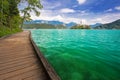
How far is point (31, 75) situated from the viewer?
13.0ft

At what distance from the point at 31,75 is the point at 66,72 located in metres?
2.95

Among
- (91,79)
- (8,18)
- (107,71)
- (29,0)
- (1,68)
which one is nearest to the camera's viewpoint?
(1,68)

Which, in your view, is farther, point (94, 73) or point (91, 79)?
point (94, 73)

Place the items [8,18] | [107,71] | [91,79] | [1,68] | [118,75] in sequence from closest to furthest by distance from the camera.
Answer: [1,68]
[91,79]
[118,75]
[107,71]
[8,18]

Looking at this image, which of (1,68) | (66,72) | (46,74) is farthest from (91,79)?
(1,68)

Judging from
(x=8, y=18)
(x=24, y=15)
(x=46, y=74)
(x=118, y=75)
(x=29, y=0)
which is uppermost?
(x=29, y=0)

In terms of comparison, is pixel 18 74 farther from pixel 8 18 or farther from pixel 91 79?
pixel 8 18

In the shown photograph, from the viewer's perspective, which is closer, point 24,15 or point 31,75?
point 31,75

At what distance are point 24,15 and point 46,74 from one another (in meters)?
37.5

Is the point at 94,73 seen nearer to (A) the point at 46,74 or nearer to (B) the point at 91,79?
(B) the point at 91,79

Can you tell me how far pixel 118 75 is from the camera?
242 inches

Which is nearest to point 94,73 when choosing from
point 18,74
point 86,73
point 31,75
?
point 86,73

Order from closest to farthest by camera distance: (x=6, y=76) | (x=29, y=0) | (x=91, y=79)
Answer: (x=6, y=76)
(x=91, y=79)
(x=29, y=0)

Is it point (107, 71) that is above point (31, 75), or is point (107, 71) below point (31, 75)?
below
